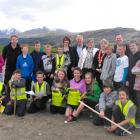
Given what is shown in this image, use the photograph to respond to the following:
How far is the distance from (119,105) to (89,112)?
1632mm

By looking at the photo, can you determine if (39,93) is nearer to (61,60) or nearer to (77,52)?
(61,60)

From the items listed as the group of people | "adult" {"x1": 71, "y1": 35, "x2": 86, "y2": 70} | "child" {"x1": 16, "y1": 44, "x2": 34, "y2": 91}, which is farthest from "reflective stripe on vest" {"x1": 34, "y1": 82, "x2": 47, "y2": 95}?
"adult" {"x1": 71, "y1": 35, "x2": 86, "y2": 70}

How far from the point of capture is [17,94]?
9.62 metres

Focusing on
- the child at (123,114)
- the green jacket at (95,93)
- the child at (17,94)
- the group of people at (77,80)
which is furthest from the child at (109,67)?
the child at (17,94)

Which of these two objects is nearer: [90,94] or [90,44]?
[90,94]

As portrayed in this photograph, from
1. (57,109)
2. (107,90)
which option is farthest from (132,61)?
(57,109)

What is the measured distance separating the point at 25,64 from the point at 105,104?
2.84 m

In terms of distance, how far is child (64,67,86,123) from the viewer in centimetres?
916

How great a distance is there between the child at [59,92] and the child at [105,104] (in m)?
1.16

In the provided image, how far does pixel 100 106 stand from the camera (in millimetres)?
8570

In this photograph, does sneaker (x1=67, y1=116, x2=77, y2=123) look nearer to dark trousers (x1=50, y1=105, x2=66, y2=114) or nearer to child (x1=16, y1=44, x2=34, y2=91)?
dark trousers (x1=50, y1=105, x2=66, y2=114)

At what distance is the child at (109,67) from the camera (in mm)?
8982

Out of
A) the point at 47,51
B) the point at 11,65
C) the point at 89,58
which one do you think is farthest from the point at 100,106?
the point at 11,65

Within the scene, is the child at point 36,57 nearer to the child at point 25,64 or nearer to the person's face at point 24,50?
the child at point 25,64
